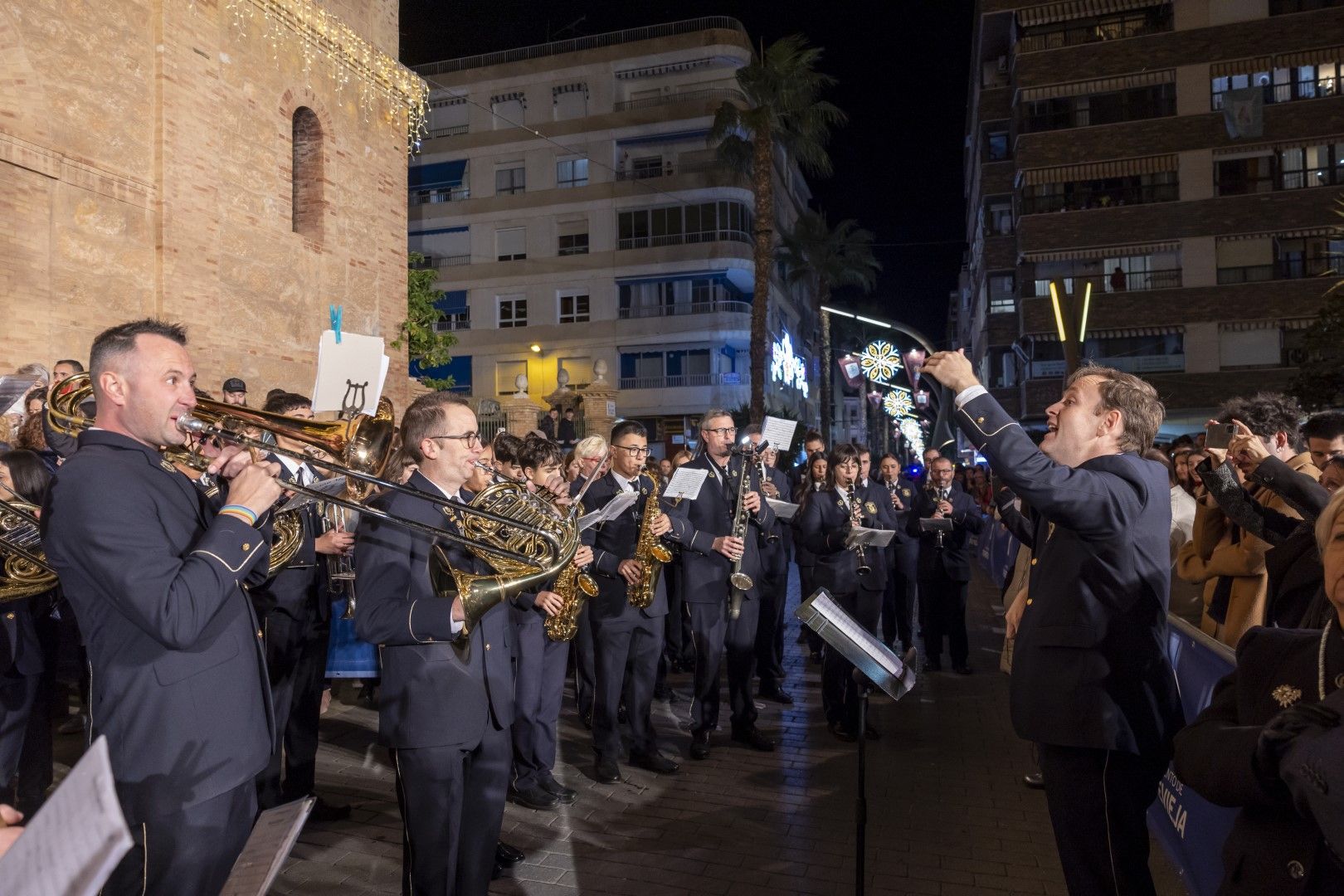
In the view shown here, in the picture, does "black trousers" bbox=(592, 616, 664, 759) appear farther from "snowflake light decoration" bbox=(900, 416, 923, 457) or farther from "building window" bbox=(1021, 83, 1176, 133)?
"snowflake light decoration" bbox=(900, 416, 923, 457)

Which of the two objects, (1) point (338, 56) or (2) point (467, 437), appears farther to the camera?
(1) point (338, 56)

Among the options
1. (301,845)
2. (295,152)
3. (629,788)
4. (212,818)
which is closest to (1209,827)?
(629,788)

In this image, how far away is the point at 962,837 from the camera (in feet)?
16.4

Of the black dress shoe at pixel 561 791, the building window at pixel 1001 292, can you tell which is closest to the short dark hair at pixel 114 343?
the black dress shoe at pixel 561 791

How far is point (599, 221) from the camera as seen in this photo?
133 feet

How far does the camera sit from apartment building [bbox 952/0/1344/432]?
29531 millimetres

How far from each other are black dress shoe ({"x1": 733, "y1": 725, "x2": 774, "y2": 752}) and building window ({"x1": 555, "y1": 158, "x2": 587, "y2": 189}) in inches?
1467

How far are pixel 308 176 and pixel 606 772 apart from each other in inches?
520

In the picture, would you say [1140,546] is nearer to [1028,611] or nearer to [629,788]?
[1028,611]

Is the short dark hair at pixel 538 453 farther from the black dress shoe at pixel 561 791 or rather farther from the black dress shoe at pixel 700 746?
the black dress shoe at pixel 700 746

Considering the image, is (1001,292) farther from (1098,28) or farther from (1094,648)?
(1094,648)

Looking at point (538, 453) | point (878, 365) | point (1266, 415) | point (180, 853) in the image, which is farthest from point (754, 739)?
point (878, 365)

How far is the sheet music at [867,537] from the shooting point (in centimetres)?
689

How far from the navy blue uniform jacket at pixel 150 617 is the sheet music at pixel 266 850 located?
582 mm
